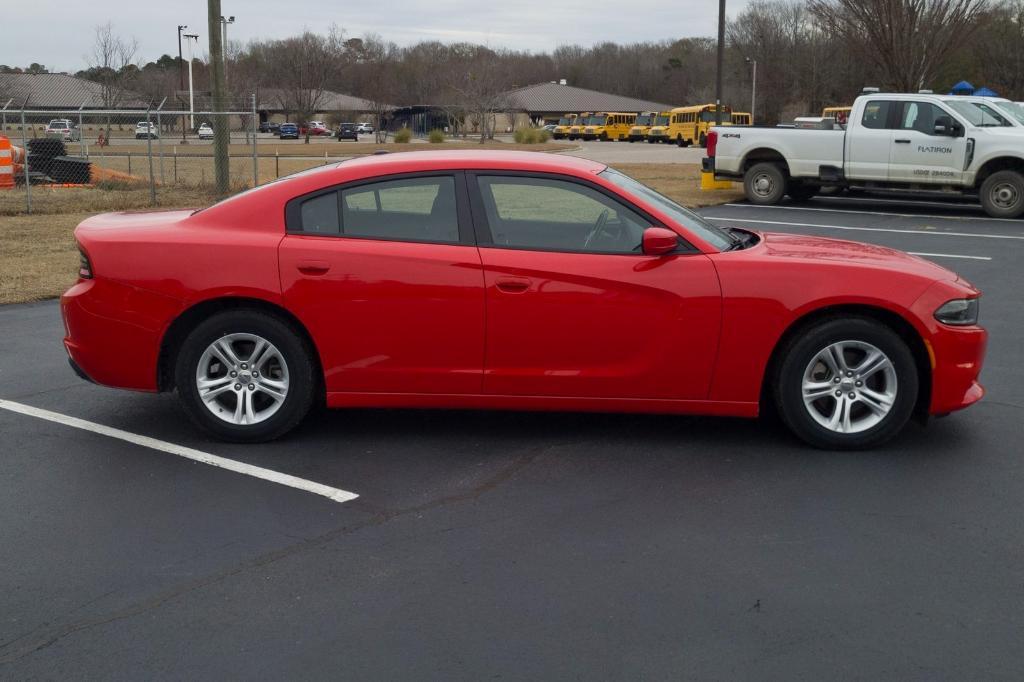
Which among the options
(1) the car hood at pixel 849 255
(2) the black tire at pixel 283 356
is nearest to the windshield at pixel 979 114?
(1) the car hood at pixel 849 255

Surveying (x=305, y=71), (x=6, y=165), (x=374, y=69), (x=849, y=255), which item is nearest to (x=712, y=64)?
(x=374, y=69)

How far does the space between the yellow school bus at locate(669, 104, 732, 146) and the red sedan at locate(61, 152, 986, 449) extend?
5576cm

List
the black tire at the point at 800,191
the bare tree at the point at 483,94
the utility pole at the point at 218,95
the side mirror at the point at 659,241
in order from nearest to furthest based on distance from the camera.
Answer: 1. the side mirror at the point at 659,241
2. the utility pole at the point at 218,95
3. the black tire at the point at 800,191
4. the bare tree at the point at 483,94

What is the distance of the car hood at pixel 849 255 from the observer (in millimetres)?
5477

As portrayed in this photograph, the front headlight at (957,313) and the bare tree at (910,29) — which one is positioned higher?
the bare tree at (910,29)

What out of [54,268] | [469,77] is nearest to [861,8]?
[54,268]

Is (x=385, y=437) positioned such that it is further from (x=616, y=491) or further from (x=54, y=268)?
(x=54, y=268)

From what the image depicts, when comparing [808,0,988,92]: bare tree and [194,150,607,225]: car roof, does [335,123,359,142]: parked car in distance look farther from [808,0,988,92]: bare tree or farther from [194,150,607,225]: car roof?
[194,150,607,225]: car roof

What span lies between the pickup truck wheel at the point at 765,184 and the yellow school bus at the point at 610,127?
57708 millimetres

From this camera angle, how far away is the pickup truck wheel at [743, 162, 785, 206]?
19484mm

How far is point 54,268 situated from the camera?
11.7 metres

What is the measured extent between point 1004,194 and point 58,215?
1548 cm

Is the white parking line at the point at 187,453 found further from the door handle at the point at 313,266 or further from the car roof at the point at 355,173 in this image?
the car roof at the point at 355,173

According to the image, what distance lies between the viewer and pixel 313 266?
5.41 metres
